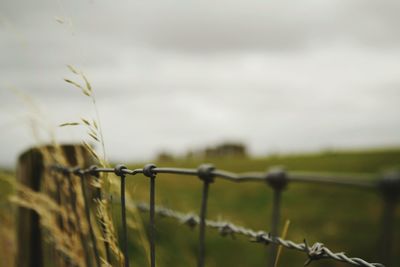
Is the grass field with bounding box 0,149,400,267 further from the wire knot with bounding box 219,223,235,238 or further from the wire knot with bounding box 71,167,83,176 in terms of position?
the wire knot with bounding box 219,223,235,238

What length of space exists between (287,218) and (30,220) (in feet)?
14.1

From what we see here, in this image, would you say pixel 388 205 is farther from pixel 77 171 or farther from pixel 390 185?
pixel 77 171

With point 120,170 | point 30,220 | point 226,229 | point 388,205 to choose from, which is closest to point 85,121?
point 120,170

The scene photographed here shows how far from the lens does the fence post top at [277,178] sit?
657mm

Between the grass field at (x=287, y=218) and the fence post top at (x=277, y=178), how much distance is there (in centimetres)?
239

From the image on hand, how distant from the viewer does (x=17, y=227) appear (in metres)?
2.23

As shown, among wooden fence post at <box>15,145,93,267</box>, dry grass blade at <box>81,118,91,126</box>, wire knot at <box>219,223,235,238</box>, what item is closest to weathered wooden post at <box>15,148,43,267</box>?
wooden fence post at <box>15,145,93,267</box>

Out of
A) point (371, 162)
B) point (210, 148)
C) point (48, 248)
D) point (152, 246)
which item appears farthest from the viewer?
point (210, 148)

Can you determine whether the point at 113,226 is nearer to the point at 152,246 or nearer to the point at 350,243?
A: the point at 152,246

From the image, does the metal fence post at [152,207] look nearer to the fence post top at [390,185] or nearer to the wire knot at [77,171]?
the wire knot at [77,171]

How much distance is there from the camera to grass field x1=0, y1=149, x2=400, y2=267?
4.74 meters

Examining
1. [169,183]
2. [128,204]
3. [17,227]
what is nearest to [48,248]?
[17,227]

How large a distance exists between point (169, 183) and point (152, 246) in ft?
29.7

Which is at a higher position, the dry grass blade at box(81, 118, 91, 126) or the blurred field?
the dry grass blade at box(81, 118, 91, 126)
